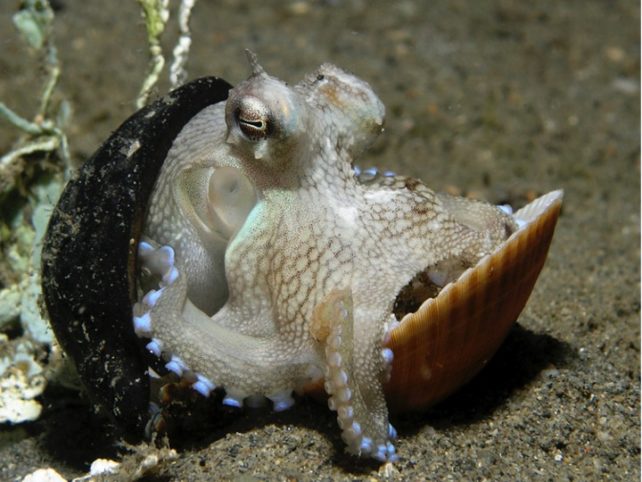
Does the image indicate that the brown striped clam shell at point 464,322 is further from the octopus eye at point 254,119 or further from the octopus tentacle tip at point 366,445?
the octopus eye at point 254,119

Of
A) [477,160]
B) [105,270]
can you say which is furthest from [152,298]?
[477,160]

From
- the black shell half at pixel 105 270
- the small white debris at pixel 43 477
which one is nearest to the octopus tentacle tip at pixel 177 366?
the black shell half at pixel 105 270

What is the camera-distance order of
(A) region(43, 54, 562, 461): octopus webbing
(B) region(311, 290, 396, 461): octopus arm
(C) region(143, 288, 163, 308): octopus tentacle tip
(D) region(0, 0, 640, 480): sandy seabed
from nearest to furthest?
1. (B) region(311, 290, 396, 461): octopus arm
2. (A) region(43, 54, 562, 461): octopus webbing
3. (C) region(143, 288, 163, 308): octopus tentacle tip
4. (D) region(0, 0, 640, 480): sandy seabed

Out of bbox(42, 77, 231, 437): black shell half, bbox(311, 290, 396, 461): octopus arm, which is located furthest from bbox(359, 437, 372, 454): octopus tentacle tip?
bbox(42, 77, 231, 437): black shell half

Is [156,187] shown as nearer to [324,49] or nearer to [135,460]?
[135,460]

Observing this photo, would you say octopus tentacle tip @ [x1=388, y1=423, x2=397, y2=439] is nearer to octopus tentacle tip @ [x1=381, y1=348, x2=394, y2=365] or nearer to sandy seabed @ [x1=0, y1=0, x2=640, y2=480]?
sandy seabed @ [x1=0, y1=0, x2=640, y2=480]

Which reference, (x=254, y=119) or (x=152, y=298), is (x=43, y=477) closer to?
(x=152, y=298)

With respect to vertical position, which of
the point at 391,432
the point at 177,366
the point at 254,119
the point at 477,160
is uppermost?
the point at 254,119
